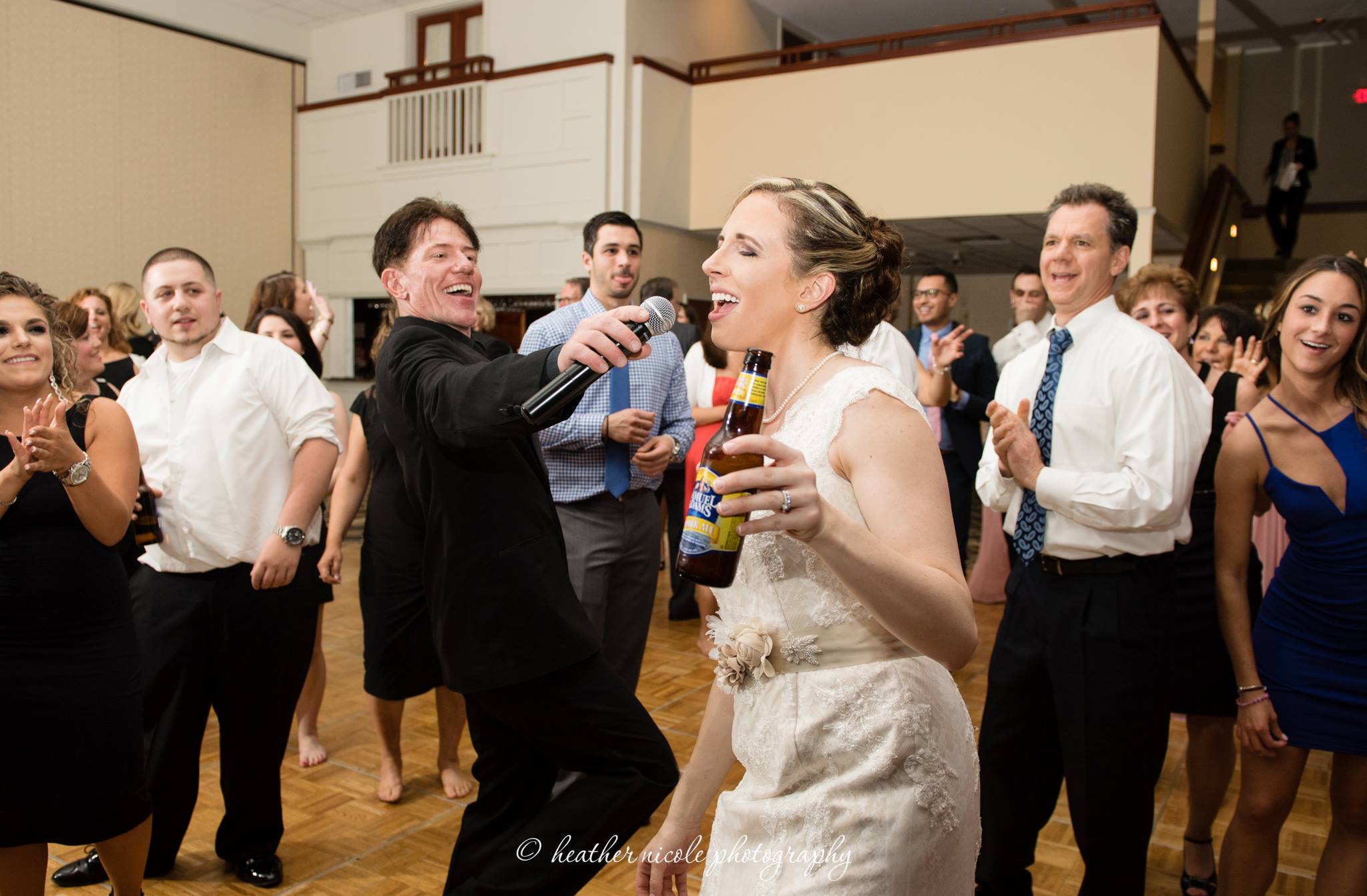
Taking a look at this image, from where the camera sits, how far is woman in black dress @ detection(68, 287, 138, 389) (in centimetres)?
417

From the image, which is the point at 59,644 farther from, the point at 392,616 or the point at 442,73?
the point at 442,73

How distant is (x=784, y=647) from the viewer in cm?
141

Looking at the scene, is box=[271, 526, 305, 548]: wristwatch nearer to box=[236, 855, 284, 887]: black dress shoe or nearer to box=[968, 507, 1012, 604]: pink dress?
box=[236, 855, 284, 887]: black dress shoe

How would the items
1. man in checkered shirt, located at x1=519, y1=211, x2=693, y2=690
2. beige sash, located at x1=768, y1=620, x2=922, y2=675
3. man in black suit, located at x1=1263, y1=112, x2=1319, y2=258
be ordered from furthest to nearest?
1. man in black suit, located at x1=1263, y1=112, x2=1319, y2=258
2. man in checkered shirt, located at x1=519, y1=211, x2=693, y2=690
3. beige sash, located at x1=768, y1=620, x2=922, y2=675

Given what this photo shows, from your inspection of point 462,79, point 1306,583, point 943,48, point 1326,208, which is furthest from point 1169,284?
point 1326,208

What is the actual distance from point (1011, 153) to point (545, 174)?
4.88m

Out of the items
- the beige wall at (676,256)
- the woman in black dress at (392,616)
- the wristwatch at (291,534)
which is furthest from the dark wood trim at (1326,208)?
the wristwatch at (291,534)

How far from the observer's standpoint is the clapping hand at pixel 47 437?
2014 mm

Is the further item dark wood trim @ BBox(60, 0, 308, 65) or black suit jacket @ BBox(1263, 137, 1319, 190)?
black suit jacket @ BBox(1263, 137, 1319, 190)

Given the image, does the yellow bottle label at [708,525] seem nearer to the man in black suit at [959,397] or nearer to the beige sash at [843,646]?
the beige sash at [843,646]

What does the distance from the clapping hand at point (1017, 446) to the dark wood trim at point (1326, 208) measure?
14092 mm

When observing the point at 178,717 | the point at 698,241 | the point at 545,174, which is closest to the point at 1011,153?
the point at 698,241

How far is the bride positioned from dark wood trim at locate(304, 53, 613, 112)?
32.1ft

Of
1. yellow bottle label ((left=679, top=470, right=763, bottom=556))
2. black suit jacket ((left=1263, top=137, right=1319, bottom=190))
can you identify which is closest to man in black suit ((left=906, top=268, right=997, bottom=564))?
yellow bottle label ((left=679, top=470, right=763, bottom=556))
